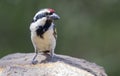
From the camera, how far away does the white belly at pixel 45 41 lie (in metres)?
7.27

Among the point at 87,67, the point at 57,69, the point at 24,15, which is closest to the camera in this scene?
the point at 57,69

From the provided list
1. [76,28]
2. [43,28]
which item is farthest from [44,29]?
[76,28]

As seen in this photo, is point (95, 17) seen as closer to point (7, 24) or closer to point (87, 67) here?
point (7, 24)

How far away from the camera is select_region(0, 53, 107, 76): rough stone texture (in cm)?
675

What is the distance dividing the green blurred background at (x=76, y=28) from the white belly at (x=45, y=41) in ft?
19.4

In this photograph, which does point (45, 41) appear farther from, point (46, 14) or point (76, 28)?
point (76, 28)

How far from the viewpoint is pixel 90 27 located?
14117 mm

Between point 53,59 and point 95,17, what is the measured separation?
285 inches

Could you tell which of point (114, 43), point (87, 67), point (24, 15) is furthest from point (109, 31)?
point (87, 67)

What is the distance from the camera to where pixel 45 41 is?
24.1 ft

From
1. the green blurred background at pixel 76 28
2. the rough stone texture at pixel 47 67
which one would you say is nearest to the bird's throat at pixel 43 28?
the rough stone texture at pixel 47 67

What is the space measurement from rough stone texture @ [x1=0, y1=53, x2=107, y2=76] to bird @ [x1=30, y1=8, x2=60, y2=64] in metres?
0.12

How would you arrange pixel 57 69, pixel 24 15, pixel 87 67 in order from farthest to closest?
pixel 24 15, pixel 87 67, pixel 57 69

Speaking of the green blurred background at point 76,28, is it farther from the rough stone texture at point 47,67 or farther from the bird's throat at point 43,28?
the bird's throat at point 43,28
